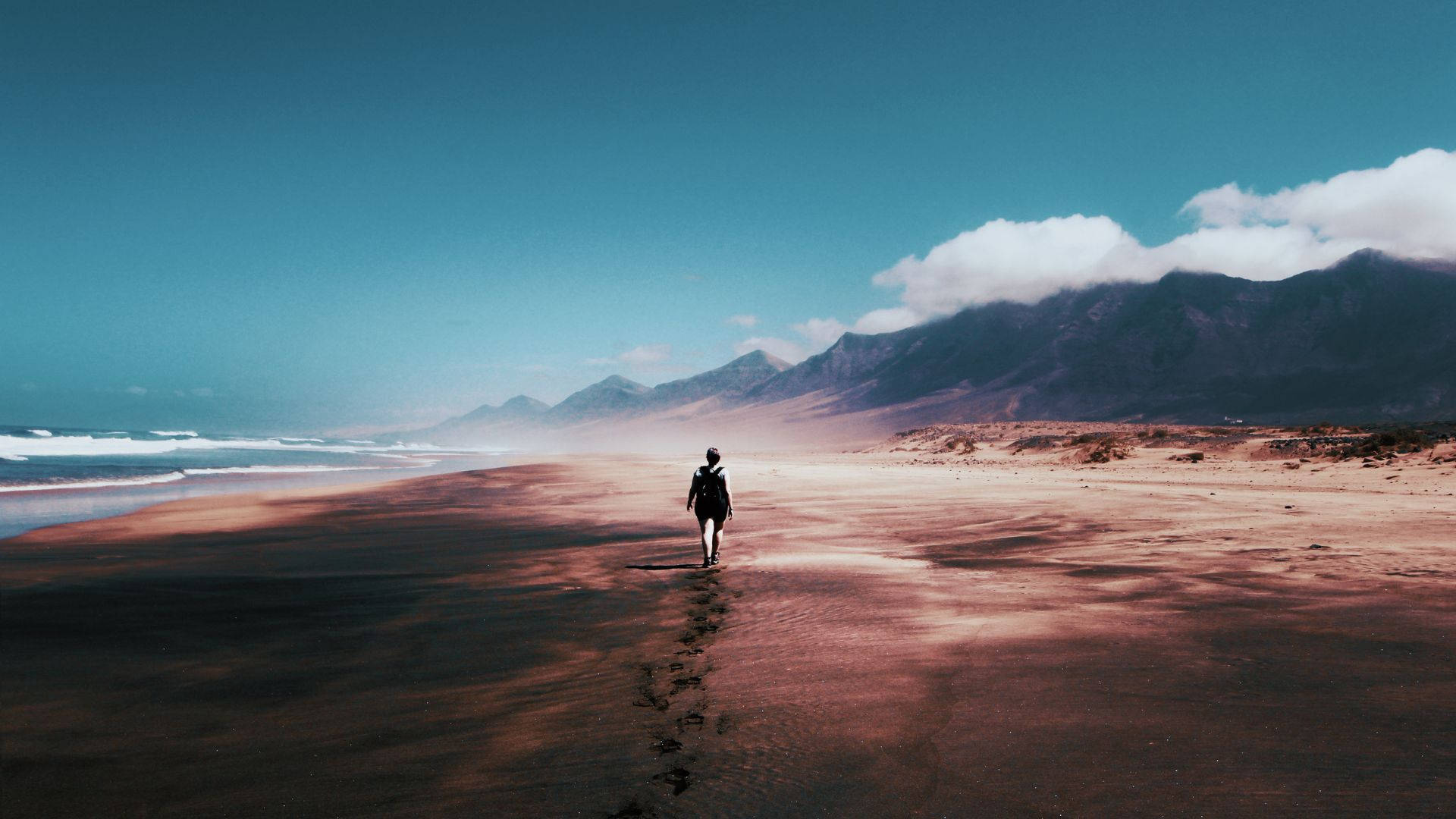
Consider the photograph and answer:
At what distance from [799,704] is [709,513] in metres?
6.12

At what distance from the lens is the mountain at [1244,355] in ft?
355

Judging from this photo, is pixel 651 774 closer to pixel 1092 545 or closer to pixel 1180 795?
pixel 1180 795

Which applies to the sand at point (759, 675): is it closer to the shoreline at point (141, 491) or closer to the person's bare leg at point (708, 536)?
the person's bare leg at point (708, 536)

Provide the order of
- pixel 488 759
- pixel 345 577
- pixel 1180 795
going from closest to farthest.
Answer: pixel 1180 795
pixel 488 759
pixel 345 577

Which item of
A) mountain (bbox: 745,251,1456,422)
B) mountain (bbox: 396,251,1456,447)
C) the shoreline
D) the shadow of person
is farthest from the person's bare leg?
mountain (bbox: 745,251,1456,422)

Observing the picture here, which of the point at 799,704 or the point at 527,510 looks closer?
the point at 799,704

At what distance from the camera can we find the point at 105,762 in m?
4.34

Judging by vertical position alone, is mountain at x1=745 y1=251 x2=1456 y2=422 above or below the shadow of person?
above

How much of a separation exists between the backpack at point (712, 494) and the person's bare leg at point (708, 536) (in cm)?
18

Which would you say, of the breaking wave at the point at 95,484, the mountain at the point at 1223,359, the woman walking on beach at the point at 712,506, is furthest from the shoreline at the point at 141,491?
the mountain at the point at 1223,359

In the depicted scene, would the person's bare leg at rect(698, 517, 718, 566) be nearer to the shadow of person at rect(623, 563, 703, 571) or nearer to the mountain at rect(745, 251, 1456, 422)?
the shadow of person at rect(623, 563, 703, 571)

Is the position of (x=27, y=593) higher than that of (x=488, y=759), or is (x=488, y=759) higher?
(x=27, y=593)

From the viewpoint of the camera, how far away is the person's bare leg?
10934 millimetres

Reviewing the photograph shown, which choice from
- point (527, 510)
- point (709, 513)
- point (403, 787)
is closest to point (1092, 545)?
point (709, 513)
